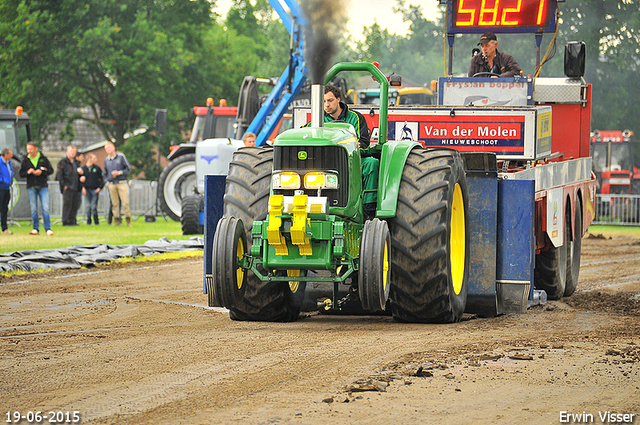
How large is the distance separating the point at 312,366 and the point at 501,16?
8.01m

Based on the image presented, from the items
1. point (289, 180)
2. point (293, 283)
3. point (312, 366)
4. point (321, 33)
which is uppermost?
point (321, 33)

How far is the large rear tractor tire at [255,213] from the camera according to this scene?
25.3 ft

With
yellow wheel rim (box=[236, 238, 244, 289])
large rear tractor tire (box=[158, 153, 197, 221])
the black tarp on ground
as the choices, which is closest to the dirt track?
yellow wheel rim (box=[236, 238, 244, 289])

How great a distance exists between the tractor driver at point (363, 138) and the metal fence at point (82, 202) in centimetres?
1596

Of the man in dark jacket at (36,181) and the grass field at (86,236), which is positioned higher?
the man in dark jacket at (36,181)

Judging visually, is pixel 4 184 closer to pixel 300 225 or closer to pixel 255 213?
pixel 255 213

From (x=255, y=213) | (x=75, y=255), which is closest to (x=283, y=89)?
(x=75, y=255)

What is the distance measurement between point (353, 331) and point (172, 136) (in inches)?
1420

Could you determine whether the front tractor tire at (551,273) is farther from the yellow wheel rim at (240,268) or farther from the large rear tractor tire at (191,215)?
the large rear tractor tire at (191,215)

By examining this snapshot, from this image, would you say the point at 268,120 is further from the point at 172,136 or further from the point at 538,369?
the point at 172,136

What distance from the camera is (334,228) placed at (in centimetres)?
714

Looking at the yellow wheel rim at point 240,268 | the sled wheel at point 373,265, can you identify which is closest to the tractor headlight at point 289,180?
the yellow wheel rim at point 240,268

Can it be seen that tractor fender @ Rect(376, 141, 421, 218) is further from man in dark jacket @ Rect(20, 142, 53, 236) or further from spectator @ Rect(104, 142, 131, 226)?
spectator @ Rect(104, 142, 131, 226)

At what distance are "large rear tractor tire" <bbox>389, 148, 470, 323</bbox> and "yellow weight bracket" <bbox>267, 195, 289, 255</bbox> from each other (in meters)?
0.95
